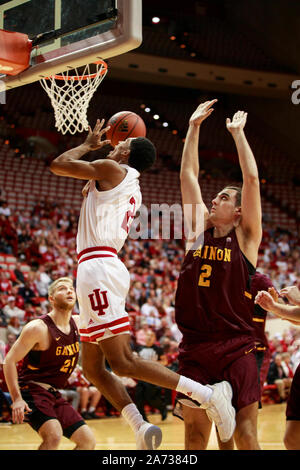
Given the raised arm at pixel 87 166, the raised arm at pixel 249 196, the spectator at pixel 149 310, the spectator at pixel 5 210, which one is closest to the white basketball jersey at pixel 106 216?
the raised arm at pixel 87 166

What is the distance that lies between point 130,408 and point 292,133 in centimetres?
2244

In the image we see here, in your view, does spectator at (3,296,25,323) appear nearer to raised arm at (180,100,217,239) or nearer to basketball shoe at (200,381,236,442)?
raised arm at (180,100,217,239)

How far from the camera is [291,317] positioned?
4520 millimetres

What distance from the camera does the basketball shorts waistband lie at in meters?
4.58

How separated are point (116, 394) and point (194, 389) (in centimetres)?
64

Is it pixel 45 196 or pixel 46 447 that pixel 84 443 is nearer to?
pixel 46 447

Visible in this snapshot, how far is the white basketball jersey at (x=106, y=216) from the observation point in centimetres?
464

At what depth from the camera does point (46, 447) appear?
5.26m

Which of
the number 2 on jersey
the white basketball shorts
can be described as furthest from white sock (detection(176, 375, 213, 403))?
the number 2 on jersey

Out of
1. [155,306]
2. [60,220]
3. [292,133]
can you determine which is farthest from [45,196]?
[292,133]

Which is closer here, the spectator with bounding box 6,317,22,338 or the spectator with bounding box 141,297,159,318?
the spectator with bounding box 6,317,22,338

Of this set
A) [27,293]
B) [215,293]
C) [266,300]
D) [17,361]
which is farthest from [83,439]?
[27,293]

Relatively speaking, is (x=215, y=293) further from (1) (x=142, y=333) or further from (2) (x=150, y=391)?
(1) (x=142, y=333)

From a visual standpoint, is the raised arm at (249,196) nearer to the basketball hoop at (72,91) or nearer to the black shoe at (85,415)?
the basketball hoop at (72,91)
